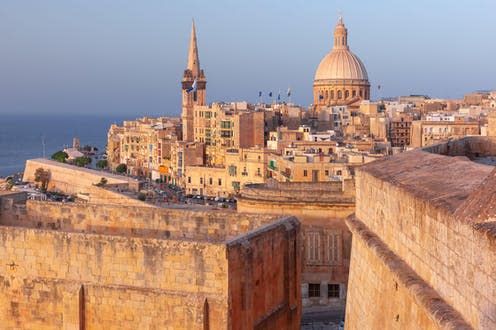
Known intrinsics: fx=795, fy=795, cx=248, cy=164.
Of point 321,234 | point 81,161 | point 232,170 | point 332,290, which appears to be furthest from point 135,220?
point 81,161

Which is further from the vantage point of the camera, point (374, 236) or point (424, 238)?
point (374, 236)

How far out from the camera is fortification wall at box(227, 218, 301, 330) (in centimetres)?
865

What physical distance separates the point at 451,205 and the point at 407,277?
106 cm

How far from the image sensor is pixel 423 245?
593 centimetres

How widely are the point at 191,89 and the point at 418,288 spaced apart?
7394 cm

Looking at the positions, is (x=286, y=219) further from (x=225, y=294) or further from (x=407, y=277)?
(x=407, y=277)

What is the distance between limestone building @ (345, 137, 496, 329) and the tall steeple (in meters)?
67.8

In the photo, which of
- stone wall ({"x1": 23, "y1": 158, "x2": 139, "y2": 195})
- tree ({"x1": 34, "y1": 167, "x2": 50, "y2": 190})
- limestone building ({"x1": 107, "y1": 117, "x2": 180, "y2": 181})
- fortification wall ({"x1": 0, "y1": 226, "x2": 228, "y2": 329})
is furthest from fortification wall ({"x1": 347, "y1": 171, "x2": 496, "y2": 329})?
limestone building ({"x1": 107, "y1": 117, "x2": 180, "y2": 181})

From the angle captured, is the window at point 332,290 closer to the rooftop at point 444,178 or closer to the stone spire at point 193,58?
the rooftop at point 444,178

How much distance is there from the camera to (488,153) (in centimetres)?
1212

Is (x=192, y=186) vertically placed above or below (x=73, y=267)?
below

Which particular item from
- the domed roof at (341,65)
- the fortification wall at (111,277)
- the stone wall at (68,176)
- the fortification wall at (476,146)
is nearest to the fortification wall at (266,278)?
the fortification wall at (111,277)

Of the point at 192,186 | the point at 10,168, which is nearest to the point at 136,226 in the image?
the point at 192,186

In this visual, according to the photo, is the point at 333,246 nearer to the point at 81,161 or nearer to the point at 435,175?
the point at 435,175
